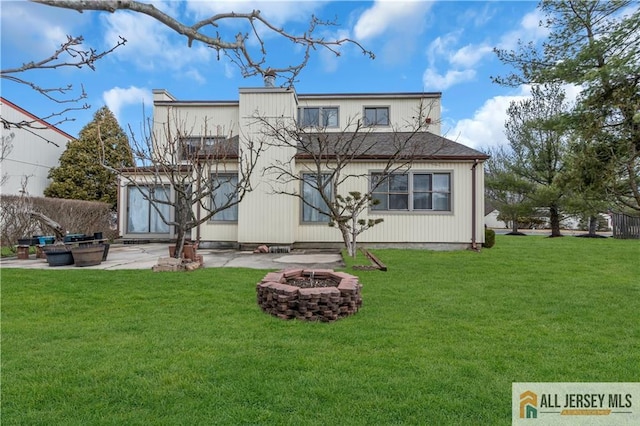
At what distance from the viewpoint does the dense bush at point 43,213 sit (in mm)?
10984

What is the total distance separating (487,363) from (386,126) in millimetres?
13214

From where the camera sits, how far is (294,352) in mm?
3248

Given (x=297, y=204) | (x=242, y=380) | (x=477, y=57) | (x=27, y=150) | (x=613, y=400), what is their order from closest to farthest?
1. (x=613, y=400)
2. (x=242, y=380)
3. (x=477, y=57)
4. (x=297, y=204)
5. (x=27, y=150)

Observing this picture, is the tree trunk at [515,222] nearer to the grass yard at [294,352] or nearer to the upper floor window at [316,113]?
the upper floor window at [316,113]

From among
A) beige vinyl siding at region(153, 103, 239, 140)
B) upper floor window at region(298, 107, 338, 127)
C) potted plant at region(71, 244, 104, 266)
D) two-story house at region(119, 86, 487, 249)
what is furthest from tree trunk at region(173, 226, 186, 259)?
upper floor window at region(298, 107, 338, 127)

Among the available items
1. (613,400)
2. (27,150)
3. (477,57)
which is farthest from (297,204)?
(27,150)

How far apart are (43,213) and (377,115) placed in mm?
13346

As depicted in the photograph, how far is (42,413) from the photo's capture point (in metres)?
2.27

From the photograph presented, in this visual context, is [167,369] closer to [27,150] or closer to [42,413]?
[42,413]

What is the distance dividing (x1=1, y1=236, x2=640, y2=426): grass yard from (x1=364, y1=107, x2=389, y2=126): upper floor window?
10.7 m

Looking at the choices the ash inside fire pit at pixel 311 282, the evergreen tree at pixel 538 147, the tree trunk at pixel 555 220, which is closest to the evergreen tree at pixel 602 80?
the ash inside fire pit at pixel 311 282

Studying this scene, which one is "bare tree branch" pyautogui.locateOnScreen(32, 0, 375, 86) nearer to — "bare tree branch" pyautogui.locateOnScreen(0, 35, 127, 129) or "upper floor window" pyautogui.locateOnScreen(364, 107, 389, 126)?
"bare tree branch" pyautogui.locateOnScreen(0, 35, 127, 129)

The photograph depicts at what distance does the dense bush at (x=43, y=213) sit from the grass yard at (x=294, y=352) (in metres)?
6.68

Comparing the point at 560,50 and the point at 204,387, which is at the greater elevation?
the point at 560,50
